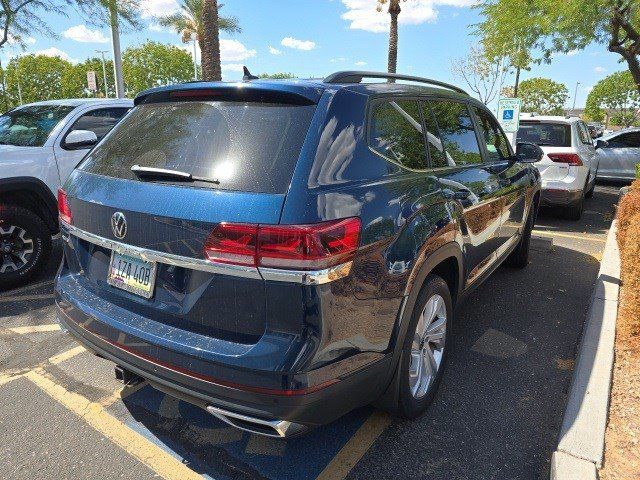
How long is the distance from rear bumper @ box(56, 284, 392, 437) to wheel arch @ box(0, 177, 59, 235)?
3.05 metres

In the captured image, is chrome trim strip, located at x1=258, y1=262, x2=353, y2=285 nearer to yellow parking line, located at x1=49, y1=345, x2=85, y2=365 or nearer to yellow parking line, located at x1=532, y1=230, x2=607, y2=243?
yellow parking line, located at x1=49, y1=345, x2=85, y2=365

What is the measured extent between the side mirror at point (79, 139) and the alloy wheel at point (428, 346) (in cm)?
410

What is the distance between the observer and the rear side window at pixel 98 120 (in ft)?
18.2

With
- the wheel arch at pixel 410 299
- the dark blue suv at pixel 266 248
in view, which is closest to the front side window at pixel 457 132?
the dark blue suv at pixel 266 248

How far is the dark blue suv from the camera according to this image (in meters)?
1.89

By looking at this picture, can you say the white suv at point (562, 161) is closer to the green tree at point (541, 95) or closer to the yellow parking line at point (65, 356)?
the yellow parking line at point (65, 356)

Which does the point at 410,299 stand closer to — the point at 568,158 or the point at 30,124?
the point at 30,124

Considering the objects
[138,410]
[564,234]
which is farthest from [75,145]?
[564,234]

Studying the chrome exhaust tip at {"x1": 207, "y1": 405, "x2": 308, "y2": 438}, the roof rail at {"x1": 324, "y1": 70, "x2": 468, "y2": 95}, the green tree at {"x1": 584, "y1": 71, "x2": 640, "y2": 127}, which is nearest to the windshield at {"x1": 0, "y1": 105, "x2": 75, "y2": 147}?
the roof rail at {"x1": 324, "y1": 70, "x2": 468, "y2": 95}

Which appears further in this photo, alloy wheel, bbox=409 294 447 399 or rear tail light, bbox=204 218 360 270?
alloy wheel, bbox=409 294 447 399

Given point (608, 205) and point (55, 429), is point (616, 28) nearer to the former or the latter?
point (608, 205)

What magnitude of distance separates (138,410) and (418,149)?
2.26 meters

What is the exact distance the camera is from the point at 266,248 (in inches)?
73.3

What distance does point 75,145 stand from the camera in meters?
5.23
